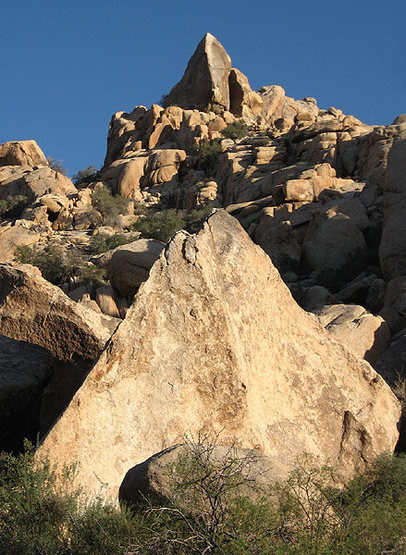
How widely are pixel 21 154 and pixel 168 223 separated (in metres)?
21.4

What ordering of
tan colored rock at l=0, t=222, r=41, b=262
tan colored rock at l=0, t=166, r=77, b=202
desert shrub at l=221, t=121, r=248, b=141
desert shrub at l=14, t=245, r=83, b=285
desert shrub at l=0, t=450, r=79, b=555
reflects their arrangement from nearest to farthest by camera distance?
1. desert shrub at l=0, t=450, r=79, b=555
2. desert shrub at l=14, t=245, r=83, b=285
3. tan colored rock at l=0, t=222, r=41, b=262
4. tan colored rock at l=0, t=166, r=77, b=202
5. desert shrub at l=221, t=121, r=248, b=141

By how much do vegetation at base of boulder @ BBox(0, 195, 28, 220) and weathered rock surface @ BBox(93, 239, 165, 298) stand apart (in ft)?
66.9

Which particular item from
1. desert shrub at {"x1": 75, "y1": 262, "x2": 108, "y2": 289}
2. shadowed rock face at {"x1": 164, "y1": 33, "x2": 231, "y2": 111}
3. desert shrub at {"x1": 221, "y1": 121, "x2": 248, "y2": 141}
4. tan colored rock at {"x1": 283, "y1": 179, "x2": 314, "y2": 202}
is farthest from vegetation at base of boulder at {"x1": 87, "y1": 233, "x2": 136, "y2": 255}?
shadowed rock face at {"x1": 164, "y1": 33, "x2": 231, "y2": 111}

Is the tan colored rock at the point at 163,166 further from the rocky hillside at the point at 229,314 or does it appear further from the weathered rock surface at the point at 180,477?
the weathered rock surface at the point at 180,477

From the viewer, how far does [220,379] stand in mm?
7449

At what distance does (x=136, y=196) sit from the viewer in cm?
4472

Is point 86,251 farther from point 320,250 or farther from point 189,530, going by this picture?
point 189,530

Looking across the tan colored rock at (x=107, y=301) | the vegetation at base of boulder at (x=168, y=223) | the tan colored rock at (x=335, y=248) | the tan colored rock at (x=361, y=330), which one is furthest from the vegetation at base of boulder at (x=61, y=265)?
the tan colored rock at (x=361, y=330)

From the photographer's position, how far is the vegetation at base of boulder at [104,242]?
33.4 metres

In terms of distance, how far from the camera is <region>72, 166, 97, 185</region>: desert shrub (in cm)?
5515

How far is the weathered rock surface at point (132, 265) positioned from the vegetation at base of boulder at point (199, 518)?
17.1 metres

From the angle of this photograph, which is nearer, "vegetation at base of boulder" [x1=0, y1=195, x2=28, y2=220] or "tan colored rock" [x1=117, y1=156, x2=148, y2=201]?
"vegetation at base of boulder" [x1=0, y1=195, x2=28, y2=220]

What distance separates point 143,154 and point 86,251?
16.8 m

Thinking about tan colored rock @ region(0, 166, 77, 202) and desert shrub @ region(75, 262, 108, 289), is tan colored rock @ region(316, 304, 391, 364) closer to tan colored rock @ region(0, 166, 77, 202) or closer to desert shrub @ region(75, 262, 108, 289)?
desert shrub @ region(75, 262, 108, 289)
